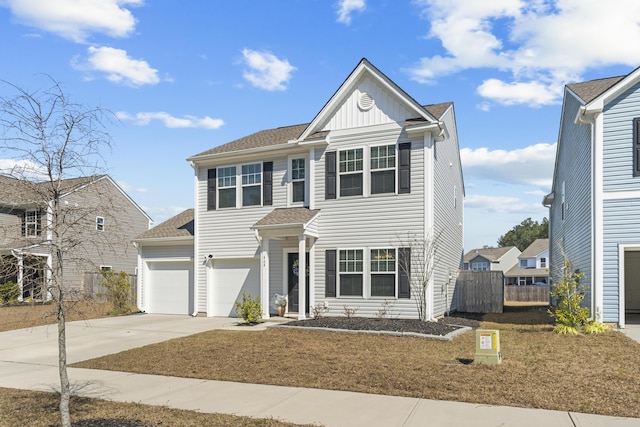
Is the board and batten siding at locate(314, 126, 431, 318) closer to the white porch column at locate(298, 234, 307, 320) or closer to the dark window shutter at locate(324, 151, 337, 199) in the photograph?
the dark window shutter at locate(324, 151, 337, 199)

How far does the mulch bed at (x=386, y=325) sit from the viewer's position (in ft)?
43.4

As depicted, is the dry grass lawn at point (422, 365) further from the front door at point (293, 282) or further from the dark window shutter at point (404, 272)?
the front door at point (293, 282)

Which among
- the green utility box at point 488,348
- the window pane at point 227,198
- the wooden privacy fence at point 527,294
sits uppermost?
the window pane at point 227,198

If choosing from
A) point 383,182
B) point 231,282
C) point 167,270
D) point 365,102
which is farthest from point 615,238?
point 167,270

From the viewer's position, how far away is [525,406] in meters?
6.89

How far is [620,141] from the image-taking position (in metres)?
13.7

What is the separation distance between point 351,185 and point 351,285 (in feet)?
10.5

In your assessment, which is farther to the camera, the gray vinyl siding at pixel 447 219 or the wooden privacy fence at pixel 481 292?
the wooden privacy fence at pixel 481 292

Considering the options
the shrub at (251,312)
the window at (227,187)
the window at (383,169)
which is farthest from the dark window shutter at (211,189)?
the window at (383,169)

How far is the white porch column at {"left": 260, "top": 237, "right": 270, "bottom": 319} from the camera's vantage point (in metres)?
17.7

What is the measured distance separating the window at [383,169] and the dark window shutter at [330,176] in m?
1.31

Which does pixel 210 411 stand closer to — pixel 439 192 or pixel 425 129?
pixel 425 129

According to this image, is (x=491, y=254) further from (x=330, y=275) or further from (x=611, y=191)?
(x=611, y=191)

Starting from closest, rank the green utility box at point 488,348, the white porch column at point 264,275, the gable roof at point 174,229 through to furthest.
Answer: the green utility box at point 488,348
the white porch column at point 264,275
the gable roof at point 174,229
